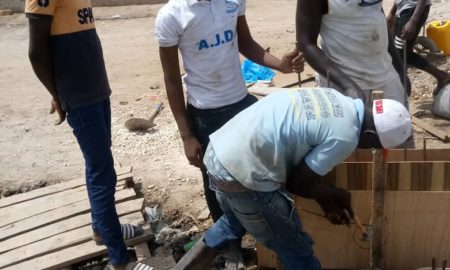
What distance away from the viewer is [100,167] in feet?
11.3

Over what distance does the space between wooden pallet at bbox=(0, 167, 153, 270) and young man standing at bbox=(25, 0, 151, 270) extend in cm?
40

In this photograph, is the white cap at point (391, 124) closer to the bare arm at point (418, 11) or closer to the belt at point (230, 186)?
the belt at point (230, 186)

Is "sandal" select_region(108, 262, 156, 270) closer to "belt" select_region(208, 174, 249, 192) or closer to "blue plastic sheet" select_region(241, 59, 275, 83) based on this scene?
"belt" select_region(208, 174, 249, 192)

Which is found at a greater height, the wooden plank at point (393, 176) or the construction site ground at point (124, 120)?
the wooden plank at point (393, 176)

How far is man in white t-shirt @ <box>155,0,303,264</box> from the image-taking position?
321 cm

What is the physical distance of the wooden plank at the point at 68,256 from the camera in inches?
149

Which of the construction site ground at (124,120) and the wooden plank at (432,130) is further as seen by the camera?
the wooden plank at (432,130)

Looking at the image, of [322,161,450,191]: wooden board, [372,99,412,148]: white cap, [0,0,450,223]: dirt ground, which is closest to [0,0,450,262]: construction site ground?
[0,0,450,223]: dirt ground

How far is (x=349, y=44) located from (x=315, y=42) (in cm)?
20

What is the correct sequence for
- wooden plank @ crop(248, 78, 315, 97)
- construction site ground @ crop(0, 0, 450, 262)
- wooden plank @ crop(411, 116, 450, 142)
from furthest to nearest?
wooden plank @ crop(248, 78, 315, 97), wooden plank @ crop(411, 116, 450, 142), construction site ground @ crop(0, 0, 450, 262)

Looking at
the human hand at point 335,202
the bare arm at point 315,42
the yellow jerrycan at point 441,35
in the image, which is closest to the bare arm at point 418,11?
the yellow jerrycan at point 441,35

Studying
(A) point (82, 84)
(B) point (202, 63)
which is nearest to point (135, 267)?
(A) point (82, 84)

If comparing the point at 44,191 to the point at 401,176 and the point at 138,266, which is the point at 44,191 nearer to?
the point at 138,266

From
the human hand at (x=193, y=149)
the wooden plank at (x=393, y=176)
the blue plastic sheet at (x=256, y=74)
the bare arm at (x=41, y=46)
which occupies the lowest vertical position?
the blue plastic sheet at (x=256, y=74)
